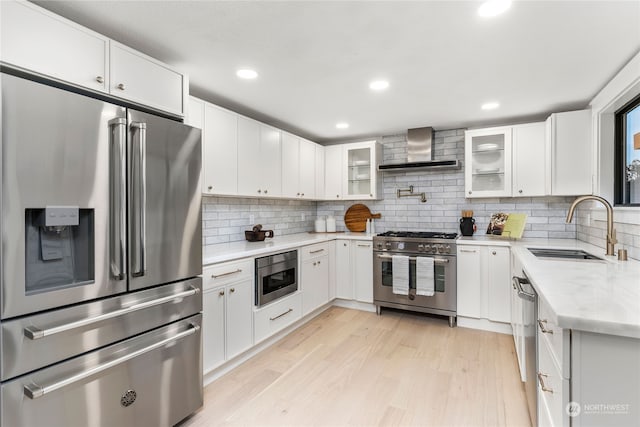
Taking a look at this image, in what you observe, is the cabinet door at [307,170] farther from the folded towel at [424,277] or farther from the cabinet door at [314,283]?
the folded towel at [424,277]

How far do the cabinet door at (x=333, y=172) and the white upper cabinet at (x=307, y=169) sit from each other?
0.94ft

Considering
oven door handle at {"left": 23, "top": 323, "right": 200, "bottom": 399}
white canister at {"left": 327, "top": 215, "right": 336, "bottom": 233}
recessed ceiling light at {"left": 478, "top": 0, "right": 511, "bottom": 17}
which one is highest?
recessed ceiling light at {"left": 478, "top": 0, "right": 511, "bottom": 17}

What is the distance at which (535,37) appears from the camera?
6.09 ft

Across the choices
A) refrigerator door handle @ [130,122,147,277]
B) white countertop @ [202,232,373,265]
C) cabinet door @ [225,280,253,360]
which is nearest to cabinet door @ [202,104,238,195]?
white countertop @ [202,232,373,265]

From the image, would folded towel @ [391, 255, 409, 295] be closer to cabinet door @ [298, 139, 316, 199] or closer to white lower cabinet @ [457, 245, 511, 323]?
white lower cabinet @ [457, 245, 511, 323]

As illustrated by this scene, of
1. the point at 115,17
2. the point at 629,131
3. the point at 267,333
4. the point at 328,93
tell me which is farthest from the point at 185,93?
the point at 629,131

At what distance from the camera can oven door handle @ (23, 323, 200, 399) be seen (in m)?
1.24

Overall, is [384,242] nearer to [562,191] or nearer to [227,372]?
[562,191]

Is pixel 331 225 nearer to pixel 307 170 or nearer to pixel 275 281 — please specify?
pixel 307 170

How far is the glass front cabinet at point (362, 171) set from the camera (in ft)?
13.8

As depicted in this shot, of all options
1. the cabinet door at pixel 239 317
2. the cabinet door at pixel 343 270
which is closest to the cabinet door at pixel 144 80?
the cabinet door at pixel 239 317

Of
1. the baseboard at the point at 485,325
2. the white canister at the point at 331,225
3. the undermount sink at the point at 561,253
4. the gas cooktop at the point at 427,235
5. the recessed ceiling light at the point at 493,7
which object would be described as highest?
the recessed ceiling light at the point at 493,7

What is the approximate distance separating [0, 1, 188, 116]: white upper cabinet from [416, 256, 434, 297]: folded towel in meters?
2.79

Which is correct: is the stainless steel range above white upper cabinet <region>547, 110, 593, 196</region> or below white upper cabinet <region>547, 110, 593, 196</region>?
below
